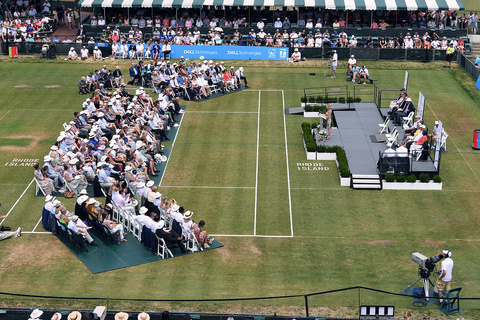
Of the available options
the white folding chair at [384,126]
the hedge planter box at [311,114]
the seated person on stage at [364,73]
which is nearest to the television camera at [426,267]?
the white folding chair at [384,126]

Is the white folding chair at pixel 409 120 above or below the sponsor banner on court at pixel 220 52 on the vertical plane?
below

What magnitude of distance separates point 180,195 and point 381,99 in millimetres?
19549

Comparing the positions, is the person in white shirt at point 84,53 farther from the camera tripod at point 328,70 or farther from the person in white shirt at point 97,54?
the camera tripod at point 328,70

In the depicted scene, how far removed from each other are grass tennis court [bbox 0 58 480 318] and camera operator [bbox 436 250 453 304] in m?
0.88

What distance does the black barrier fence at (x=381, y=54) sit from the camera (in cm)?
5625

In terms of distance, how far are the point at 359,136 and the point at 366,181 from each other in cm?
622

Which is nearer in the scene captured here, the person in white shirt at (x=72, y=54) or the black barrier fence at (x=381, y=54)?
the black barrier fence at (x=381, y=54)

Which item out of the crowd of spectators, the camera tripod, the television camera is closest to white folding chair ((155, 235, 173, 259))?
the crowd of spectators

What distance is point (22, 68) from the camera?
54156mm

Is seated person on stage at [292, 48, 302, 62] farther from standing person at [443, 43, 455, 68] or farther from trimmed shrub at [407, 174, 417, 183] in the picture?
trimmed shrub at [407, 174, 417, 183]

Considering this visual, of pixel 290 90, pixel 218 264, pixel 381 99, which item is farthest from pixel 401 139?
pixel 218 264

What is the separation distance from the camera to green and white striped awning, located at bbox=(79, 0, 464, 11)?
60062 millimetres

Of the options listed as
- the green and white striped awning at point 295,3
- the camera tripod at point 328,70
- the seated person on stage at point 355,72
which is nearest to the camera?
the seated person on stage at point 355,72

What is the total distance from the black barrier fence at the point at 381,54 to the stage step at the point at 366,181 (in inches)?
921
